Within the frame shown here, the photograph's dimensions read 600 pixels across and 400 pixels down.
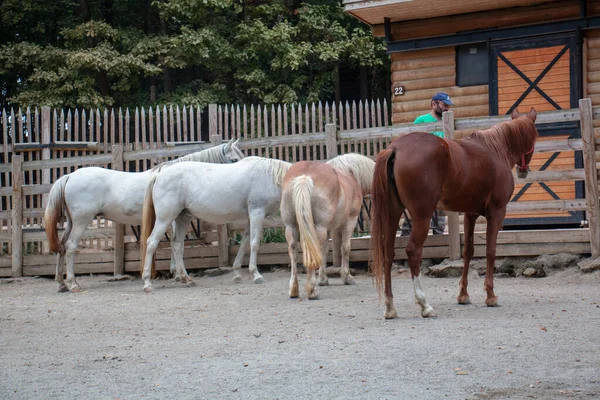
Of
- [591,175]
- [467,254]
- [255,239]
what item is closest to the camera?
[467,254]

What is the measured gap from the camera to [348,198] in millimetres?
8922

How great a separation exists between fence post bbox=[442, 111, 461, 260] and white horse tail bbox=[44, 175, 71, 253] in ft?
16.7

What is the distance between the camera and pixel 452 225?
10.1 m

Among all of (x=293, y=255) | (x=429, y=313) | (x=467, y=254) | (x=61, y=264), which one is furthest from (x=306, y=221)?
(x=61, y=264)

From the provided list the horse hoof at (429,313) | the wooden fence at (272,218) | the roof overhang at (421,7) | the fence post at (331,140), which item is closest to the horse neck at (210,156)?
the wooden fence at (272,218)

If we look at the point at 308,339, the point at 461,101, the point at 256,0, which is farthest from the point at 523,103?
the point at 256,0

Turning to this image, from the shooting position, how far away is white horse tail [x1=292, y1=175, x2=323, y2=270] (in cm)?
793

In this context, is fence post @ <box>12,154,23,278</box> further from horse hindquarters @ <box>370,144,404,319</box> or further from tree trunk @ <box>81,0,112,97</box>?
tree trunk @ <box>81,0,112,97</box>

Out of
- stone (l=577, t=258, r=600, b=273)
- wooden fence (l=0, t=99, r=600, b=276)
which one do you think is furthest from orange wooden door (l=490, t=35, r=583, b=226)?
stone (l=577, t=258, r=600, b=273)

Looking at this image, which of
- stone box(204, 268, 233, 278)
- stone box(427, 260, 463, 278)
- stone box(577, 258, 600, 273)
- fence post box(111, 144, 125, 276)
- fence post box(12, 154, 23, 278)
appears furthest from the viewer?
fence post box(12, 154, 23, 278)

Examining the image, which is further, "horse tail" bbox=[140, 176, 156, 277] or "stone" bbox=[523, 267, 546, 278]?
"horse tail" bbox=[140, 176, 156, 277]

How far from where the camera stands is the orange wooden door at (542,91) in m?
A: 12.3

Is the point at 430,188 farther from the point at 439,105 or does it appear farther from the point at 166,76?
the point at 166,76

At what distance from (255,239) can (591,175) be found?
4129mm
